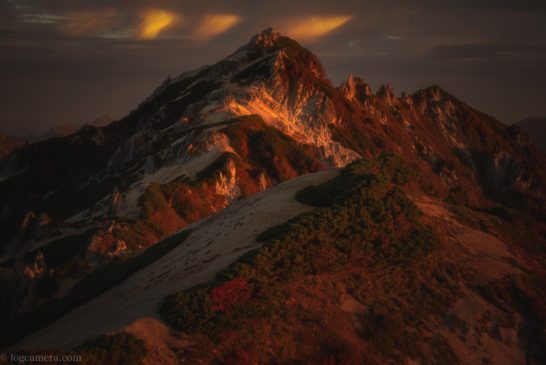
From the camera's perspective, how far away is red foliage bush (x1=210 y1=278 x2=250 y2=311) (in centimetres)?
1814

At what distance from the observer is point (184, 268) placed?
24672mm

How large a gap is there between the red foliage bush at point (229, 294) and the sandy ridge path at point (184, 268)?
191cm

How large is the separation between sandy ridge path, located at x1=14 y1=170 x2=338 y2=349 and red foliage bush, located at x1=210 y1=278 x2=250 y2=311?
191 centimetres

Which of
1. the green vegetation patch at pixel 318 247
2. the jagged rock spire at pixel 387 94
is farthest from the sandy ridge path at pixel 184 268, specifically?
the jagged rock spire at pixel 387 94

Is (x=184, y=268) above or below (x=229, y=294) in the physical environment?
below

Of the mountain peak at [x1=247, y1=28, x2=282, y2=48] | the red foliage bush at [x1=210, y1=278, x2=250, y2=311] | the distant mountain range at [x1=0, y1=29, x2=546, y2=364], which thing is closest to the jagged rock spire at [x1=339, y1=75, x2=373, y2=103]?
the mountain peak at [x1=247, y1=28, x2=282, y2=48]

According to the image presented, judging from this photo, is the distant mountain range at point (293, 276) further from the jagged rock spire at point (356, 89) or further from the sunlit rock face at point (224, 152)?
the jagged rock spire at point (356, 89)

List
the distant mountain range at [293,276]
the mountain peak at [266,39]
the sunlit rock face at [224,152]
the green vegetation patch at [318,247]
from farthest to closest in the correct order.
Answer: the mountain peak at [266,39] < the sunlit rock face at [224,152] < the green vegetation patch at [318,247] < the distant mountain range at [293,276]

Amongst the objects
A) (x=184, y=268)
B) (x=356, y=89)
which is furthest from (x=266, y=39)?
(x=184, y=268)

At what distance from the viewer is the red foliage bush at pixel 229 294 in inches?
714

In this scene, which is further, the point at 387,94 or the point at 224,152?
the point at 387,94

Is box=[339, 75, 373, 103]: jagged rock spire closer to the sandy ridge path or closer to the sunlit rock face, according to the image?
the sunlit rock face

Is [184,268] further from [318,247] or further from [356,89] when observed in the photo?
[356,89]

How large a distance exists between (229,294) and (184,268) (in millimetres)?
6725
